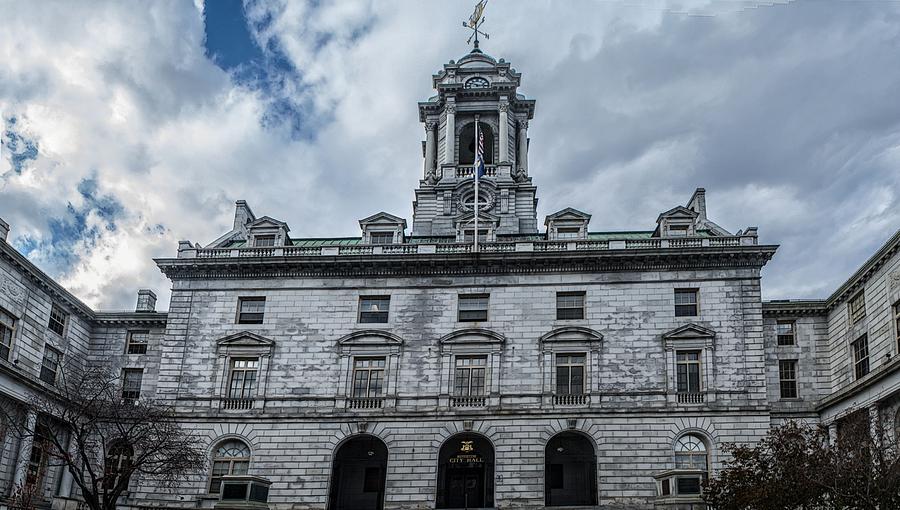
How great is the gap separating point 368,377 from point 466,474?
7341 millimetres

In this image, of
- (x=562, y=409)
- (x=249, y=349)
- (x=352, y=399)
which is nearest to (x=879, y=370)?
(x=562, y=409)

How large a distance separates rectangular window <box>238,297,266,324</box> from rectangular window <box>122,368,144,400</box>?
829 centimetres

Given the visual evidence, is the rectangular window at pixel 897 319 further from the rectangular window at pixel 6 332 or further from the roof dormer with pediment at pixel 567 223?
the rectangular window at pixel 6 332

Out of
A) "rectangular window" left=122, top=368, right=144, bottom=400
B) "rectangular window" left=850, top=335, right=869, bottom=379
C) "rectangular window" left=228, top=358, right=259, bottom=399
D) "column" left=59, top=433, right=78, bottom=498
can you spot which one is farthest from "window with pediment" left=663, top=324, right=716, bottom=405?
"column" left=59, top=433, right=78, bottom=498

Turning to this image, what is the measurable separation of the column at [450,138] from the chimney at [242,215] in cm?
1380

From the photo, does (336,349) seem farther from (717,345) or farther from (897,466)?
(897,466)

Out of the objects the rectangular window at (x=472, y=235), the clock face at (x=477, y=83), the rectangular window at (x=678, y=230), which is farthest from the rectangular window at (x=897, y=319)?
the clock face at (x=477, y=83)

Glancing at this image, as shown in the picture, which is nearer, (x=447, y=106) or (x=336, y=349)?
(x=336, y=349)

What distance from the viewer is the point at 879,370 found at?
40938 millimetres

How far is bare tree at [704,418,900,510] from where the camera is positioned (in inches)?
1191

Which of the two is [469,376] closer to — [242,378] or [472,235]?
[472,235]

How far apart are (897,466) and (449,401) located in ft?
71.8

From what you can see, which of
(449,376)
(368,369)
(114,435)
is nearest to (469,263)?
(449,376)

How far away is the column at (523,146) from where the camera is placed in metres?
61.8
